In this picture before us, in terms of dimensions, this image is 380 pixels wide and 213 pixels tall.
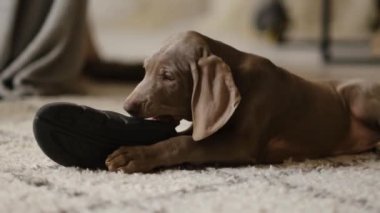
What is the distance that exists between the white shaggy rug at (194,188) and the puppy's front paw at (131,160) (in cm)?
2

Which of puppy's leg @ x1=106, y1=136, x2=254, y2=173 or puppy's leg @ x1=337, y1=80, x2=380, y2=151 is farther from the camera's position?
puppy's leg @ x1=337, y1=80, x2=380, y2=151

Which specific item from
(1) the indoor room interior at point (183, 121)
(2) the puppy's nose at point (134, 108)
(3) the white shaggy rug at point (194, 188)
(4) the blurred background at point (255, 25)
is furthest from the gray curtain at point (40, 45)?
(4) the blurred background at point (255, 25)

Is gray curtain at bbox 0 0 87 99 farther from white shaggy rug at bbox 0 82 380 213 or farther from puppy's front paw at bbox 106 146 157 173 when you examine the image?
puppy's front paw at bbox 106 146 157 173

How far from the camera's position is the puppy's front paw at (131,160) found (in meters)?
1.28

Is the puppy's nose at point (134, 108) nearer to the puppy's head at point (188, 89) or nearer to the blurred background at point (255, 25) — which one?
the puppy's head at point (188, 89)

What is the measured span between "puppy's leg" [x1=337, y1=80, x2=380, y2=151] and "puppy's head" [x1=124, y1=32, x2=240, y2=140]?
1.26 feet

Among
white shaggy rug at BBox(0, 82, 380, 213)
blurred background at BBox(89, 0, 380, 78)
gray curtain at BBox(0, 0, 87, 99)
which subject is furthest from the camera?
blurred background at BBox(89, 0, 380, 78)

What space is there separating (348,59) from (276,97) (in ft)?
8.40

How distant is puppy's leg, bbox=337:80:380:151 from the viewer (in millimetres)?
1593

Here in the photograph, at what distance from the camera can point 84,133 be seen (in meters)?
1.27

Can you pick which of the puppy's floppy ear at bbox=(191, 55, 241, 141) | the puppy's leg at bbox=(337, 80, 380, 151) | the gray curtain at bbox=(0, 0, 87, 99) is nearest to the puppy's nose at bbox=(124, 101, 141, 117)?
the puppy's floppy ear at bbox=(191, 55, 241, 141)

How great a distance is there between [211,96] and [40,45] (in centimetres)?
135

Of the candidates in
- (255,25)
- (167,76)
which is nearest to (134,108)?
(167,76)

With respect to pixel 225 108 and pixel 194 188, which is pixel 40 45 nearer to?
pixel 225 108
